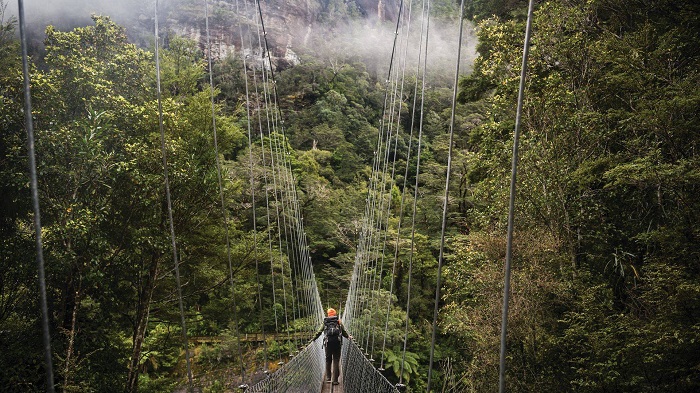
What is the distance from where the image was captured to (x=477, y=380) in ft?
18.3

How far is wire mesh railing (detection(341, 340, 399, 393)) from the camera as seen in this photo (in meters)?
3.51

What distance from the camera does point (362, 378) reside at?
4367mm

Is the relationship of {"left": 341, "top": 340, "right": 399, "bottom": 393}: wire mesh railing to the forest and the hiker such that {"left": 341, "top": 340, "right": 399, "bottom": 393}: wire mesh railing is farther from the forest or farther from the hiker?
the forest

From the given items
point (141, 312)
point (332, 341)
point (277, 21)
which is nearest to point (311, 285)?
point (141, 312)

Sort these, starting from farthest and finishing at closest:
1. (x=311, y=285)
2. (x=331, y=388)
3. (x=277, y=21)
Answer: (x=277, y=21) < (x=311, y=285) < (x=331, y=388)

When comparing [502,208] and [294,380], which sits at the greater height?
[502,208]

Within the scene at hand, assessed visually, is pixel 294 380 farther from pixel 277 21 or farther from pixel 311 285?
pixel 277 21

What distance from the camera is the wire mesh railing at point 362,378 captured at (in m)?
3.51

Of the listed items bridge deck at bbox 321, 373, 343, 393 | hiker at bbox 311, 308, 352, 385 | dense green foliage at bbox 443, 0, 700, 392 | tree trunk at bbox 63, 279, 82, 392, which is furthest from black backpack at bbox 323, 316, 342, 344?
tree trunk at bbox 63, 279, 82, 392

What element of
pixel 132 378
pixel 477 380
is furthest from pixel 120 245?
pixel 477 380

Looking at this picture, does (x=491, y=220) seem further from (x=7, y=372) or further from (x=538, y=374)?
(x=7, y=372)

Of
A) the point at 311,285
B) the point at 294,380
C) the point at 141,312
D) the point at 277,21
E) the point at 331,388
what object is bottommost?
the point at 331,388

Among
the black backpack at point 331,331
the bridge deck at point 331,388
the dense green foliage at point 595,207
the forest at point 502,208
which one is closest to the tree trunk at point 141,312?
the forest at point 502,208

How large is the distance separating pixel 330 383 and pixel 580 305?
8.70 ft
